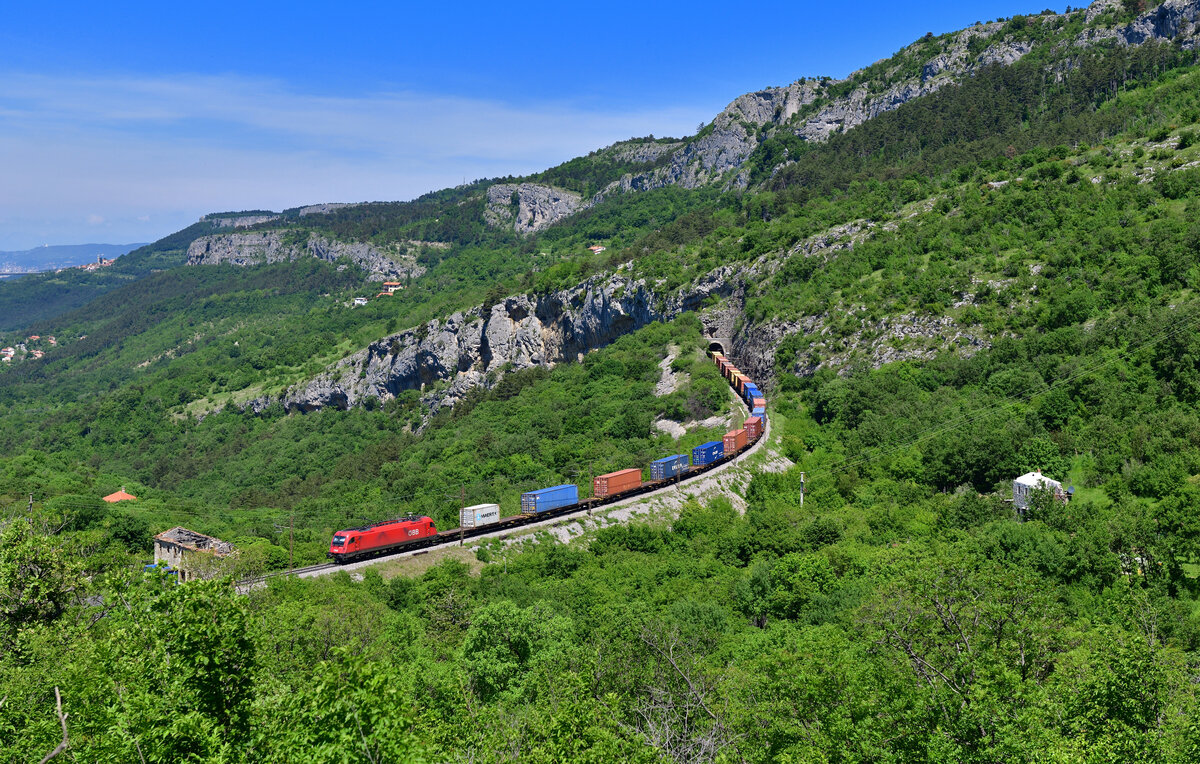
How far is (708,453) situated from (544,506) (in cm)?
1635

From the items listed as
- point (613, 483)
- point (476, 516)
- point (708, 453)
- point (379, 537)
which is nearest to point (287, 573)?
point (379, 537)

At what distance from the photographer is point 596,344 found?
112 m

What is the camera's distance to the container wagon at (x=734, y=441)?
63750 mm

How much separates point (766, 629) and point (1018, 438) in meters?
28.5

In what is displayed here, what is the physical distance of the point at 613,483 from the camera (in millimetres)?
56406

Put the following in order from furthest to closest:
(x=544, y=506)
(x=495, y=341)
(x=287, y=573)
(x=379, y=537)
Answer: (x=495, y=341) < (x=544, y=506) < (x=379, y=537) < (x=287, y=573)

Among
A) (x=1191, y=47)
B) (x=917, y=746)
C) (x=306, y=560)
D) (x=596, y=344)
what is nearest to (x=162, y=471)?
(x=596, y=344)

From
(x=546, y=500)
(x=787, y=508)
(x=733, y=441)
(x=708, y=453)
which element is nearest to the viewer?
(x=546, y=500)

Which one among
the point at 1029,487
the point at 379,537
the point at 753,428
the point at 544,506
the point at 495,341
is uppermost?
the point at 495,341

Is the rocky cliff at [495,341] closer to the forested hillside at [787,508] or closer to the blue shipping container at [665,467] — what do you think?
the forested hillside at [787,508]

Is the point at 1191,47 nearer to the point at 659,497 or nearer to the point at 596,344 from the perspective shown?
the point at 596,344

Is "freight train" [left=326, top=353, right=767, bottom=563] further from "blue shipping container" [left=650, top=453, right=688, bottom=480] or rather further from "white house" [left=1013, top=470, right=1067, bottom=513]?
"white house" [left=1013, top=470, right=1067, bottom=513]

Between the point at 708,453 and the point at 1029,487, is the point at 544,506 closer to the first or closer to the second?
Result: the point at 708,453

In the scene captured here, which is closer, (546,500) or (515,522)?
(515,522)
